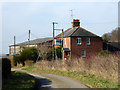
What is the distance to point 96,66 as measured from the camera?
19.2 meters

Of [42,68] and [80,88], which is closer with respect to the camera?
[80,88]

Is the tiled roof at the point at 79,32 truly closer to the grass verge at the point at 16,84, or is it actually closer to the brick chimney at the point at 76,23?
the brick chimney at the point at 76,23

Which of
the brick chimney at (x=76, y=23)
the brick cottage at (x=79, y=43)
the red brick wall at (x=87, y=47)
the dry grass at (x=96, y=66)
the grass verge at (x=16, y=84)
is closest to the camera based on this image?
the grass verge at (x=16, y=84)

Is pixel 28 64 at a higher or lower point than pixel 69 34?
lower

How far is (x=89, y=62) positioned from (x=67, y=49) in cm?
2371

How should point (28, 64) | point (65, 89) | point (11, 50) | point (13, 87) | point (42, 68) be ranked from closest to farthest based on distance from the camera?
point (13, 87) < point (65, 89) < point (42, 68) < point (28, 64) < point (11, 50)

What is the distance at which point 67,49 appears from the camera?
44938mm

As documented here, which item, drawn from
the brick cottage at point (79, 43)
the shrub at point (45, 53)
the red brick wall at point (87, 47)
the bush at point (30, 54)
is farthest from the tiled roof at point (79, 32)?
the bush at point (30, 54)

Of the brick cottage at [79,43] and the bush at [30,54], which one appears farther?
the brick cottage at [79,43]

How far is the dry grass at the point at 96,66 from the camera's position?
1602 centimetres

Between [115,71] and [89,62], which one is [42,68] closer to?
[89,62]

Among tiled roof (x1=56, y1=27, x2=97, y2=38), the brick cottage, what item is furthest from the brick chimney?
tiled roof (x1=56, y1=27, x2=97, y2=38)

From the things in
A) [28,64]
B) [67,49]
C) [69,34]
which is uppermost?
[69,34]

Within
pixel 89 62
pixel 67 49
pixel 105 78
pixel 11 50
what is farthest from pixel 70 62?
pixel 11 50
